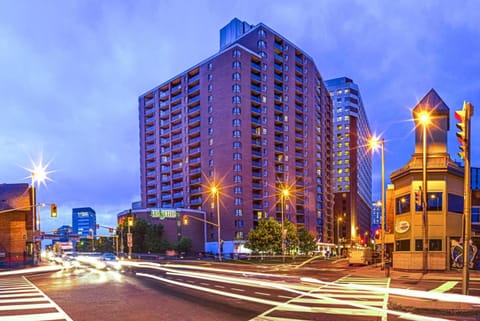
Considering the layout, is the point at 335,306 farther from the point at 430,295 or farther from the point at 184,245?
the point at 184,245

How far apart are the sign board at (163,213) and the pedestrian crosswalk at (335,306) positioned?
70.7m

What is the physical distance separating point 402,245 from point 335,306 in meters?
20.8

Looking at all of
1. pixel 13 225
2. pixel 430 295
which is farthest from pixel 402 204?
pixel 13 225

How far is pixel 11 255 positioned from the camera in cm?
5075

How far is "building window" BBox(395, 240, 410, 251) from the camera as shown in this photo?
31391 mm

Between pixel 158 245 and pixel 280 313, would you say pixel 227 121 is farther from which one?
pixel 280 313

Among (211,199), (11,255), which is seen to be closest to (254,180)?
(211,199)

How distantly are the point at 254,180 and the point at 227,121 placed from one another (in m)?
15.5

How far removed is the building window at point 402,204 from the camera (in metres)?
32.0

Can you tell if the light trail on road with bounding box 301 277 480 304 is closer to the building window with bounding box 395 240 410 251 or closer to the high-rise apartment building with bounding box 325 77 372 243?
the building window with bounding box 395 240 410 251

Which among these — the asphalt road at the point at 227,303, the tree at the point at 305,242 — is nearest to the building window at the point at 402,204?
the asphalt road at the point at 227,303

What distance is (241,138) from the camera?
87.3m

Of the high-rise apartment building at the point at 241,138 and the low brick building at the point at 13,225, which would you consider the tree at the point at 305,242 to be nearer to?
the high-rise apartment building at the point at 241,138

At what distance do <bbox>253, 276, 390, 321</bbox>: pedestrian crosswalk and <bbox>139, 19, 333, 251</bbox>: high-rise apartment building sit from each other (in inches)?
2613
